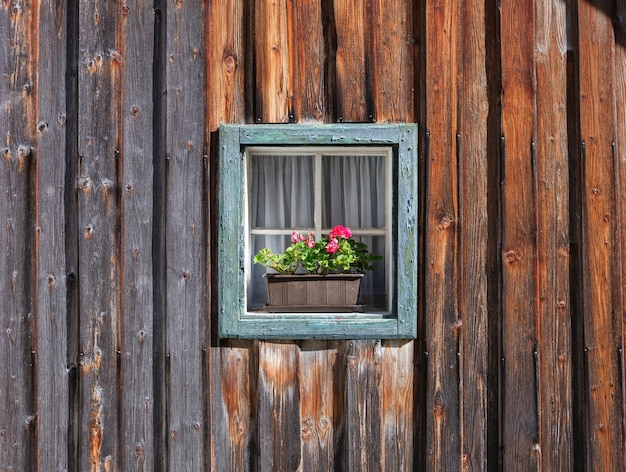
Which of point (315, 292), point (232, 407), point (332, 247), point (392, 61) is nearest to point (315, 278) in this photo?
point (315, 292)

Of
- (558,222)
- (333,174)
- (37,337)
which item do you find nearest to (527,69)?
(558,222)

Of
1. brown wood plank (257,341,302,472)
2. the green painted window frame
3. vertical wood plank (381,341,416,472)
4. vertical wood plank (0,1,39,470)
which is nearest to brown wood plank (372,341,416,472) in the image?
vertical wood plank (381,341,416,472)

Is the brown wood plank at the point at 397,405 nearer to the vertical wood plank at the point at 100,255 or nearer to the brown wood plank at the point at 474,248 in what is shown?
the brown wood plank at the point at 474,248

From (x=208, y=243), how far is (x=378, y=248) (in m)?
0.86

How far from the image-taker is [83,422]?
3.20 metres

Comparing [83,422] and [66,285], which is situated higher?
[66,285]

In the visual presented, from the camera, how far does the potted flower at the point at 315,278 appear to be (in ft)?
10.5

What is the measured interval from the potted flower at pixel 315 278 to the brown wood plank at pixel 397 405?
291 mm

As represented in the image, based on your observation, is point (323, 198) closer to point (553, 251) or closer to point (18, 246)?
point (553, 251)

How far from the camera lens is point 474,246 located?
317cm

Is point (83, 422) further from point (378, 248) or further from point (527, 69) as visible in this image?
point (527, 69)

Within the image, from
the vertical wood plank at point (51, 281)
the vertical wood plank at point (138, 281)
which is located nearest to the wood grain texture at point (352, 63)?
the vertical wood plank at point (138, 281)

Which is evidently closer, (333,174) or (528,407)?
(528,407)

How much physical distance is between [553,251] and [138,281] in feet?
6.49
